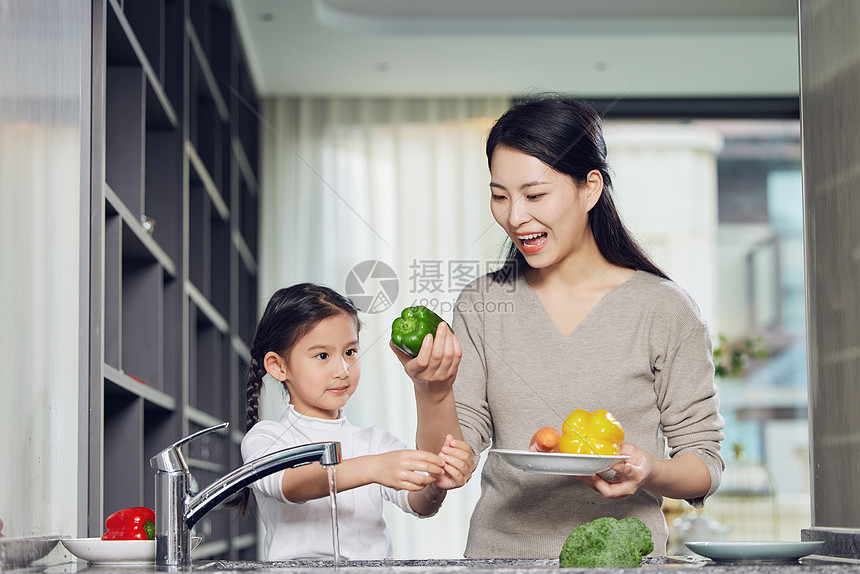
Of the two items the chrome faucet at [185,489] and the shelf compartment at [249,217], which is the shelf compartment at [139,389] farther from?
the shelf compartment at [249,217]

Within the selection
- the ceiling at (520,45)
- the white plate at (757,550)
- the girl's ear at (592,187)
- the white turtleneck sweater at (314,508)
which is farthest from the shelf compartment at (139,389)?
the ceiling at (520,45)

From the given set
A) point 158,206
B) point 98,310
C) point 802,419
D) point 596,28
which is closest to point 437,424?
point 98,310

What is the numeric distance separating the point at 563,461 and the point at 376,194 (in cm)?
353

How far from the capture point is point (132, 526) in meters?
1.25

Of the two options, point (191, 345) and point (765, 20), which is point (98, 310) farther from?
point (765, 20)

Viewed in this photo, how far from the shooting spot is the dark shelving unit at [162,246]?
74.5 inches

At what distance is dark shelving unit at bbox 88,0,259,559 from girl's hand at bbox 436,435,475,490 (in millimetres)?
713

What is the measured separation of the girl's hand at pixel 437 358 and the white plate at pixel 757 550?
41 centimetres

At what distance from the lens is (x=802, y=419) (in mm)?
4672

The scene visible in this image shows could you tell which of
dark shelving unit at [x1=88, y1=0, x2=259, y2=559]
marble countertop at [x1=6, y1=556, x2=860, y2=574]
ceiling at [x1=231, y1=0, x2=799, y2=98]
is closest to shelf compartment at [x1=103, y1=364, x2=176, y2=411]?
dark shelving unit at [x1=88, y1=0, x2=259, y2=559]

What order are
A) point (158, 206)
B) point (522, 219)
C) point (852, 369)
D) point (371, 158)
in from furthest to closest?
point (371, 158), point (158, 206), point (522, 219), point (852, 369)

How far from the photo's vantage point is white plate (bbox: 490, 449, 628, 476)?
1178 millimetres

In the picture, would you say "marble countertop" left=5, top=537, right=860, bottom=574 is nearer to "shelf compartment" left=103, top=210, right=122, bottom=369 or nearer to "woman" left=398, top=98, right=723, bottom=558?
"woman" left=398, top=98, right=723, bottom=558

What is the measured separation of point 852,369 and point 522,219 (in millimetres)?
526
